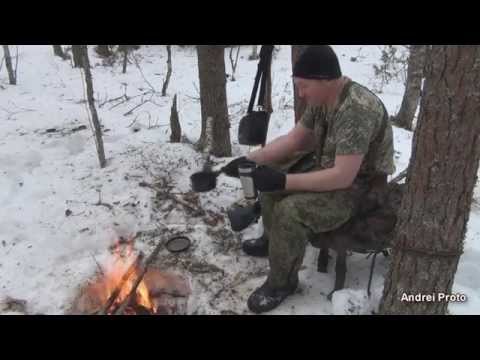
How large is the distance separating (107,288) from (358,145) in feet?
7.92

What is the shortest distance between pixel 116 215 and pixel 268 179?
2.07m

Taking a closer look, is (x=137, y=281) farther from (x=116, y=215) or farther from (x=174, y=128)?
(x=174, y=128)

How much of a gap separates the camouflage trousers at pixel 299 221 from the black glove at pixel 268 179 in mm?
149

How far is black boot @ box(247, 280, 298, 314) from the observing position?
128 inches

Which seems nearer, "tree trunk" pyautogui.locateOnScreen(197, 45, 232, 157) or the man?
the man

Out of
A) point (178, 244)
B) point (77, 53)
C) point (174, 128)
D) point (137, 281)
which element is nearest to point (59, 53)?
point (77, 53)

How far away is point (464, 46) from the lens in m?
2.11

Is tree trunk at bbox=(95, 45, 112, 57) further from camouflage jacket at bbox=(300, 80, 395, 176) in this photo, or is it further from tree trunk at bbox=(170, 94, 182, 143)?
camouflage jacket at bbox=(300, 80, 395, 176)

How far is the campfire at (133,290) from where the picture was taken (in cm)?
340

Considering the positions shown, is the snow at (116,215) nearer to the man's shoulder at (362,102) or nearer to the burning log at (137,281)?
the burning log at (137,281)

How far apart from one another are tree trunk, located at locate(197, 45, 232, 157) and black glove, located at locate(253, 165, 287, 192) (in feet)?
7.70

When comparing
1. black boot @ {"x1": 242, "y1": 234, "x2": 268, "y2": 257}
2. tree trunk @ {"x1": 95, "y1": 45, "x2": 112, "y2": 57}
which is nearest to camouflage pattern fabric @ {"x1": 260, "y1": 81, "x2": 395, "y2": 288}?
black boot @ {"x1": 242, "y1": 234, "x2": 268, "y2": 257}

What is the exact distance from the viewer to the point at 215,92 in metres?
5.24

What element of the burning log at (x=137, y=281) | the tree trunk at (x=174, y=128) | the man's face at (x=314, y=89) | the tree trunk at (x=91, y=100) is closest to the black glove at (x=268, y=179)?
the man's face at (x=314, y=89)
